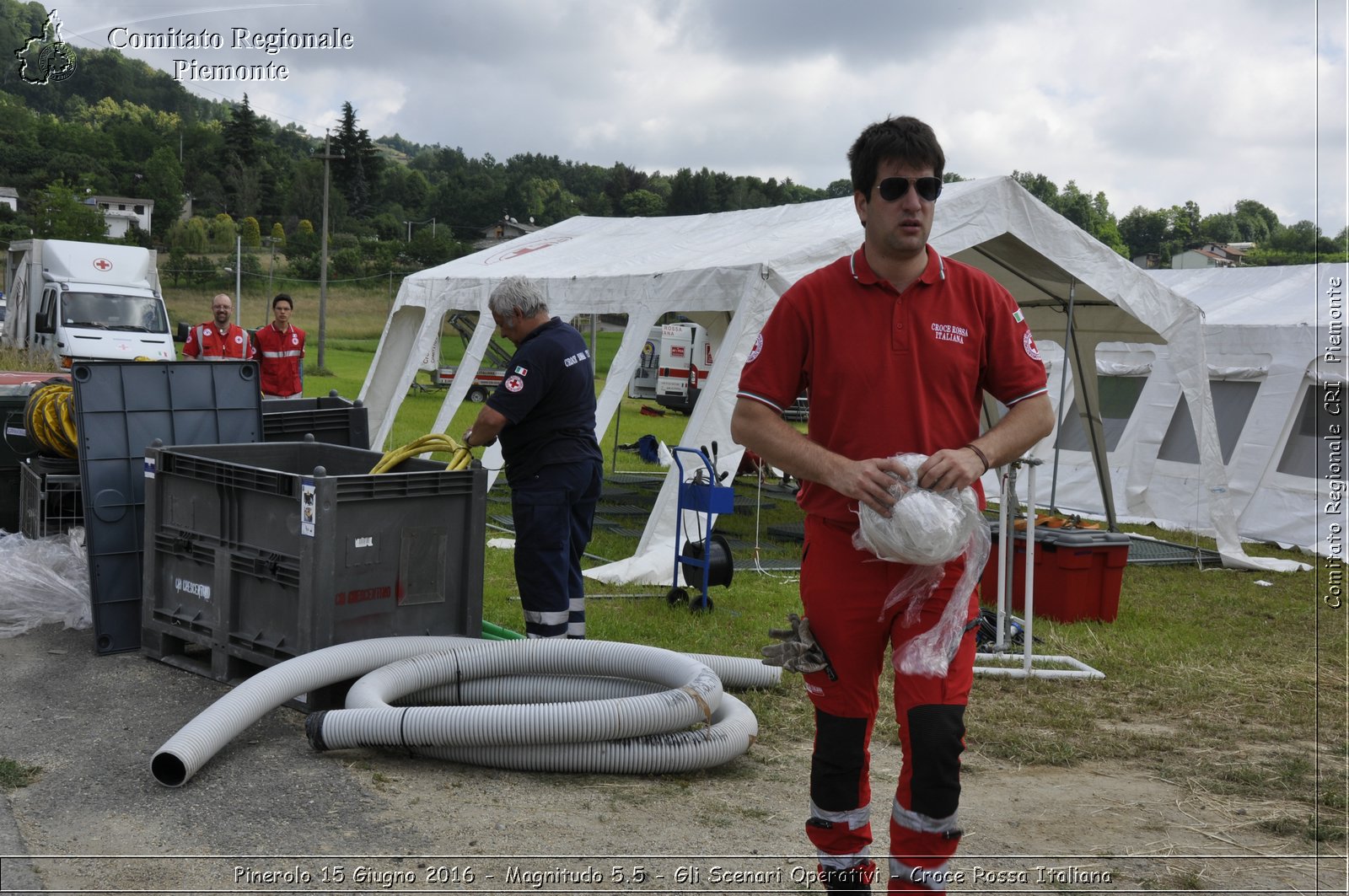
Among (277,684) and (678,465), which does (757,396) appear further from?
(678,465)

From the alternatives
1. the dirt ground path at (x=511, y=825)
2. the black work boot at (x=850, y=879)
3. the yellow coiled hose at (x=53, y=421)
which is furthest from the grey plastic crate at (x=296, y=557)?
the black work boot at (x=850, y=879)

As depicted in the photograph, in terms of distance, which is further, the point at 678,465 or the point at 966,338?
the point at 678,465

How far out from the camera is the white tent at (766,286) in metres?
8.93

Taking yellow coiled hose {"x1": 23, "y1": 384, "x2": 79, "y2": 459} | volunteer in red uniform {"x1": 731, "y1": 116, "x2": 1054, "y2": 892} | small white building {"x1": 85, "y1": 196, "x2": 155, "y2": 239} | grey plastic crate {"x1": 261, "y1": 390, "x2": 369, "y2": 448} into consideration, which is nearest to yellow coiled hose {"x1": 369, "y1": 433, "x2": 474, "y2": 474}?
grey plastic crate {"x1": 261, "y1": 390, "x2": 369, "y2": 448}

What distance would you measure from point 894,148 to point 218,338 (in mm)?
9475

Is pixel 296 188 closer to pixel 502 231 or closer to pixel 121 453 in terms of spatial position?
pixel 502 231

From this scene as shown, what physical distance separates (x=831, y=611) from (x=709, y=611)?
197 inches

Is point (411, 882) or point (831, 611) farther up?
point (831, 611)

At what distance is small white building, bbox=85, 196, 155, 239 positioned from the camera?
247ft

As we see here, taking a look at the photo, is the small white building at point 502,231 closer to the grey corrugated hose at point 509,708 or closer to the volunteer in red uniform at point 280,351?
the volunteer in red uniform at point 280,351

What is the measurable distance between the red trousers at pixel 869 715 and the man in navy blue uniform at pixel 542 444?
2.67 meters

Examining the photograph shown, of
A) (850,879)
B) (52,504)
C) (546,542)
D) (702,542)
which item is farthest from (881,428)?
(52,504)

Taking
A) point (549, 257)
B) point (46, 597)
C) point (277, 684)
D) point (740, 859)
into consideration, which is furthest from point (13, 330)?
point (740, 859)

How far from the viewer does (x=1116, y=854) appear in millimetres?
3902
